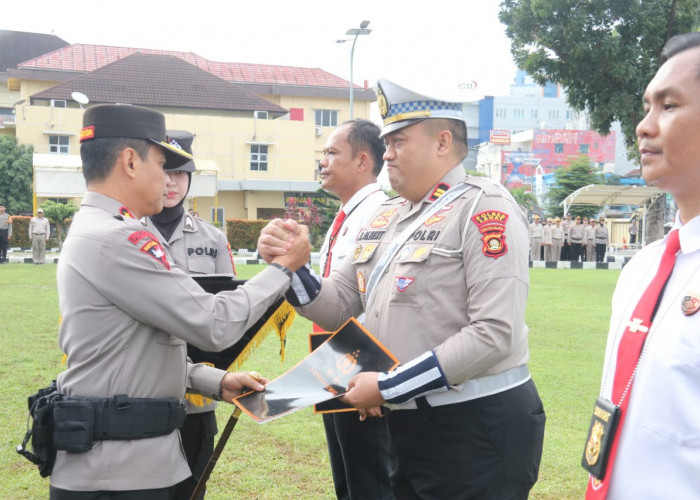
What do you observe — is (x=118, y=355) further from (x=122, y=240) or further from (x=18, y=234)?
(x=18, y=234)

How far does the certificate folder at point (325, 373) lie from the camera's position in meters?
2.55

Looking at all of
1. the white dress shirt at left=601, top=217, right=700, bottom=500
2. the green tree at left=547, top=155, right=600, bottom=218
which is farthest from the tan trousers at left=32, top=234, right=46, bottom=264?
the green tree at left=547, top=155, right=600, bottom=218

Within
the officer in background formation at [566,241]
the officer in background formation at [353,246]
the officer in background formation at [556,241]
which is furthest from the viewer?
the officer in background formation at [566,241]

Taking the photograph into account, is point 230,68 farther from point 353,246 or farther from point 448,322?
point 448,322

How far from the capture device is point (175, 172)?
4.07m

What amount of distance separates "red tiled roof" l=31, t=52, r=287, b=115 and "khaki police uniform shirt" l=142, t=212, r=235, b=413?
3890 centimetres

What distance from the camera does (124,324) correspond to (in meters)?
2.33

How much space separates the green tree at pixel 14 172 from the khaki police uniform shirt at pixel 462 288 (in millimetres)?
40062

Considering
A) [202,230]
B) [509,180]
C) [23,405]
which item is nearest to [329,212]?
[23,405]

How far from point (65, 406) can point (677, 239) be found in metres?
1.87

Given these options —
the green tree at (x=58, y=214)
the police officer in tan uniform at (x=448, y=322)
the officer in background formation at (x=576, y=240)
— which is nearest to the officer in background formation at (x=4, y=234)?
the green tree at (x=58, y=214)

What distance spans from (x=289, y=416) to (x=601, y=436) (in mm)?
4385

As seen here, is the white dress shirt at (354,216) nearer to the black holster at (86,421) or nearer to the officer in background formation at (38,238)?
the black holster at (86,421)

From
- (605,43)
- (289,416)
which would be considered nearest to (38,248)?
(605,43)
